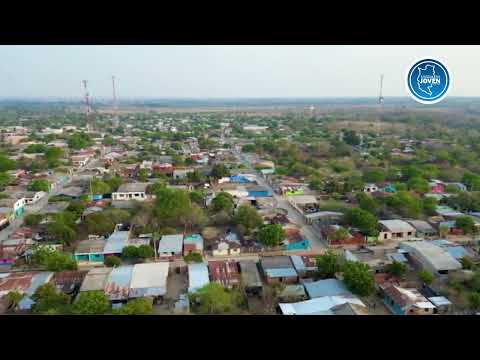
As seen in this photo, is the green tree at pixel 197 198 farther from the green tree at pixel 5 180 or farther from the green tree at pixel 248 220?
the green tree at pixel 5 180

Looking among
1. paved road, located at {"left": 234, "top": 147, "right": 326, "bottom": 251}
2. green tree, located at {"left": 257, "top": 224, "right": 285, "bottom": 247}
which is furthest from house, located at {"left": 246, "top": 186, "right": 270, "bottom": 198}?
green tree, located at {"left": 257, "top": 224, "right": 285, "bottom": 247}

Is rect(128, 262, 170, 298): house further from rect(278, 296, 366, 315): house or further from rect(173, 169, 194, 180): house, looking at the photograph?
rect(173, 169, 194, 180): house

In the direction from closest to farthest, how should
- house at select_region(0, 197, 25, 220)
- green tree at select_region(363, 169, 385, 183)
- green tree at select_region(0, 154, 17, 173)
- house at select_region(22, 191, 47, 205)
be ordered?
house at select_region(0, 197, 25, 220) < house at select_region(22, 191, 47, 205) < green tree at select_region(363, 169, 385, 183) < green tree at select_region(0, 154, 17, 173)

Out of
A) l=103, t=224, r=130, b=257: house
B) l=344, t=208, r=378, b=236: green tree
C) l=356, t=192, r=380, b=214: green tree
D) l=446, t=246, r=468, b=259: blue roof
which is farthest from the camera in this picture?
l=356, t=192, r=380, b=214: green tree

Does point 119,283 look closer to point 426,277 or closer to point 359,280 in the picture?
point 359,280

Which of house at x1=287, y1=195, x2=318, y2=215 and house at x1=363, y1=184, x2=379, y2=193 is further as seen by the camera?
house at x1=363, y1=184, x2=379, y2=193
